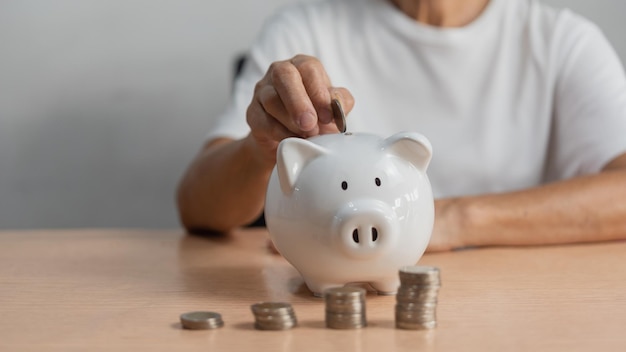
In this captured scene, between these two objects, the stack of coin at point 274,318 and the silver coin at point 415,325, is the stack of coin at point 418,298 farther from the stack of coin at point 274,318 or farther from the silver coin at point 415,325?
the stack of coin at point 274,318

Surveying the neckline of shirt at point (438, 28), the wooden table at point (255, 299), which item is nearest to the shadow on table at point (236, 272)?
the wooden table at point (255, 299)

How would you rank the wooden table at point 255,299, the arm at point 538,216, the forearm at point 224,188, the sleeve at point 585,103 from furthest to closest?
1. the sleeve at point 585,103
2. the forearm at point 224,188
3. the arm at point 538,216
4. the wooden table at point 255,299

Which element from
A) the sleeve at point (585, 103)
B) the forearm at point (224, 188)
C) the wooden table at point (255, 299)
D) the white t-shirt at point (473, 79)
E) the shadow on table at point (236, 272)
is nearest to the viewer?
the wooden table at point (255, 299)

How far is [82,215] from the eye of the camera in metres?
2.55

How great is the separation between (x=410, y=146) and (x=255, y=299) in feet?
0.79

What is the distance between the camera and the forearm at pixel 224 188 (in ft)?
4.70

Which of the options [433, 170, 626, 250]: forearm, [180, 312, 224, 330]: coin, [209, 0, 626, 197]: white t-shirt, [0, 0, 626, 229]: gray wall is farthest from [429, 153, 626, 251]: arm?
[0, 0, 626, 229]: gray wall

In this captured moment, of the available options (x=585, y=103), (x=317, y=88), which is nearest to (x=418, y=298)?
(x=317, y=88)

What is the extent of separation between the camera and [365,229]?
845 mm

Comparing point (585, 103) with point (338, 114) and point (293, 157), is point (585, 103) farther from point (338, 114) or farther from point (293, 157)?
point (293, 157)

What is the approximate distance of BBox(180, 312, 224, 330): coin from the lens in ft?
2.57

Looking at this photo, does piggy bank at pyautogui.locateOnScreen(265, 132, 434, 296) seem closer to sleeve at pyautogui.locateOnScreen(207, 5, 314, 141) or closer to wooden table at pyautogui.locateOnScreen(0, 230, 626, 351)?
wooden table at pyautogui.locateOnScreen(0, 230, 626, 351)

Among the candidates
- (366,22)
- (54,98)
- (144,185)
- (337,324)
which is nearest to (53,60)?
(54,98)

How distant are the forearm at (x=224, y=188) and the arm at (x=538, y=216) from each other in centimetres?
31
